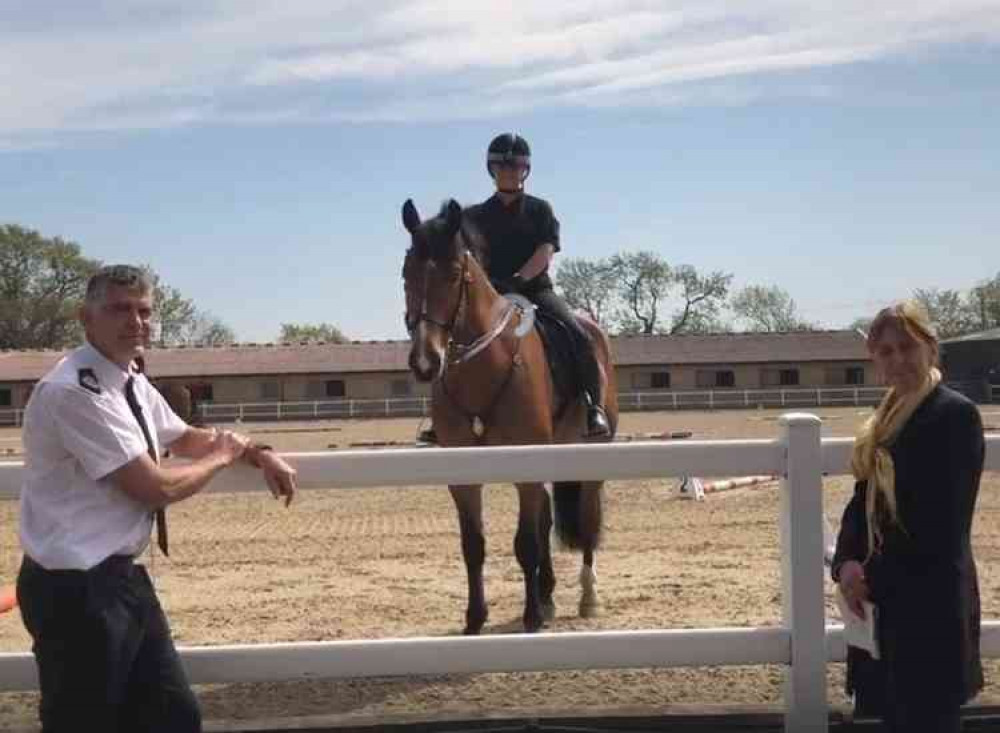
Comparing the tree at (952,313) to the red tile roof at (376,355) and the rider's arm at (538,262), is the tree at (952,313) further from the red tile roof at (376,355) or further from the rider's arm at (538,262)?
the rider's arm at (538,262)

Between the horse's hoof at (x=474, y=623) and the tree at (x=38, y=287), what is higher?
the tree at (x=38, y=287)

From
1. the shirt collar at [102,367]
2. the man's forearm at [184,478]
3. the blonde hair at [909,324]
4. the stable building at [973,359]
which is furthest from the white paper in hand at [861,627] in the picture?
the stable building at [973,359]

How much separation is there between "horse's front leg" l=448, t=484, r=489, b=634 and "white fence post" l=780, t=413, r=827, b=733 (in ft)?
7.86

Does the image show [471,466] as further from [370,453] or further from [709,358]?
[709,358]

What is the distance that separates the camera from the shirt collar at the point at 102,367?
324 centimetres

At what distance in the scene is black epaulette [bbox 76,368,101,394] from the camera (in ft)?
10.3

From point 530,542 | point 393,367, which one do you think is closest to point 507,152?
point 530,542

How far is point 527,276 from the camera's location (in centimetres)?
724

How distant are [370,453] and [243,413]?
50088 mm

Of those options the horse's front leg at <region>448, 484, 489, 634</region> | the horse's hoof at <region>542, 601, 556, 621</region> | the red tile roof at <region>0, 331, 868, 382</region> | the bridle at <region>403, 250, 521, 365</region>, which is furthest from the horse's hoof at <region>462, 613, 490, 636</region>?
the red tile roof at <region>0, 331, 868, 382</region>

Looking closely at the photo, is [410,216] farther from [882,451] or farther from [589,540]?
[882,451]

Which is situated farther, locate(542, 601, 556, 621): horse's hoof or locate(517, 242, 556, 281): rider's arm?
locate(517, 242, 556, 281): rider's arm

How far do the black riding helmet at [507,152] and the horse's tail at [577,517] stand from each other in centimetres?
225

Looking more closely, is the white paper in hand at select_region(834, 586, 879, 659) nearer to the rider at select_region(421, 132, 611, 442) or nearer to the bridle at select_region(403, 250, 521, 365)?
the bridle at select_region(403, 250, 521, 365)
